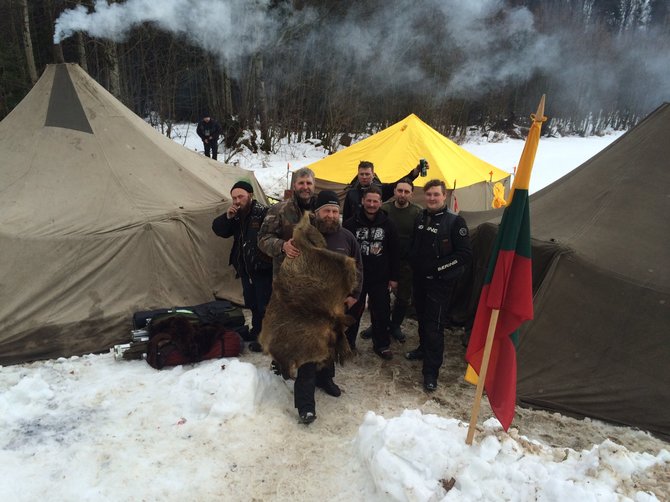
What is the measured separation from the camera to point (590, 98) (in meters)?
30.9

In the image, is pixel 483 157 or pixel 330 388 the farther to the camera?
pixel 483 157

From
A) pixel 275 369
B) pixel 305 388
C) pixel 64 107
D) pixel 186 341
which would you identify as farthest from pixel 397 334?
pixel 64 107

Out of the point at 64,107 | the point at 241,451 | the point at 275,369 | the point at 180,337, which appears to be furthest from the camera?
the point at 64,107

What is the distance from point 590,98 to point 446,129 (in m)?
15.0

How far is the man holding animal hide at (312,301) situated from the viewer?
10.2ft

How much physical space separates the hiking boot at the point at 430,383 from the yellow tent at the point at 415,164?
5124 mm

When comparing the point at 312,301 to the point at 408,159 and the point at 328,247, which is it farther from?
the point at 408,159

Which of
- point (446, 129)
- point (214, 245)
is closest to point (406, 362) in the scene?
point (214, 245)

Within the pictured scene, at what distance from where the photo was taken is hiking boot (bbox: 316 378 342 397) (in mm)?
3539

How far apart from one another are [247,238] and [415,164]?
5.58 metres

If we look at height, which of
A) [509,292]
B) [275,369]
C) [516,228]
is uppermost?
[516,228]

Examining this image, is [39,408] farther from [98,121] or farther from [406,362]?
[98,121]

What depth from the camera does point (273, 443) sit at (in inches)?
115

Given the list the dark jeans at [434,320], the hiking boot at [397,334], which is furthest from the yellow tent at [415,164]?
the dark jeans at [434,320]
